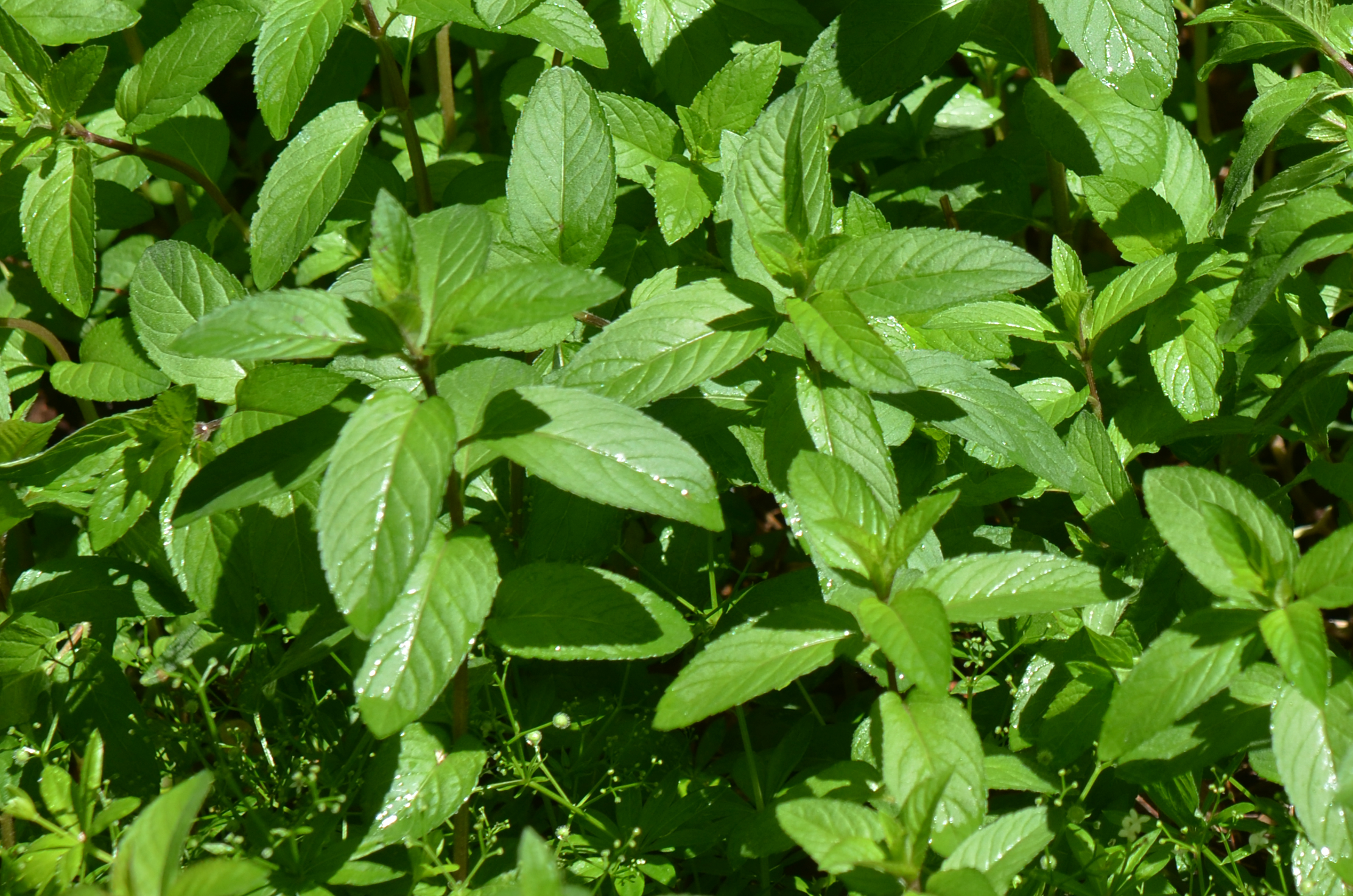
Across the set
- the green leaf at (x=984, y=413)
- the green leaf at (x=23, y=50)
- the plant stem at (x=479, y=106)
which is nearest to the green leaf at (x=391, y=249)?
the green leaf at (x=984, y=413)

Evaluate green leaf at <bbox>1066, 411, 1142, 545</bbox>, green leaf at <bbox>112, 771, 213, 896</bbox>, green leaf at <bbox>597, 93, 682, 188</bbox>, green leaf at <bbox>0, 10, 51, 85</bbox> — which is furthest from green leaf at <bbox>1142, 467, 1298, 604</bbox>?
green leaf at <bbox>0, 10, 51, 85</bbox>

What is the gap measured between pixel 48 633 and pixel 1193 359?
83.5 inches

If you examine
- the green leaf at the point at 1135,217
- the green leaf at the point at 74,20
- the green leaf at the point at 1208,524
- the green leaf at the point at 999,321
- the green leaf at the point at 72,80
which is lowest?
the green leaf at the point at 1208,524

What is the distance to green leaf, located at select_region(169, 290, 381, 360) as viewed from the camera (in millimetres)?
1281

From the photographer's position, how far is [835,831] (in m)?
1.44

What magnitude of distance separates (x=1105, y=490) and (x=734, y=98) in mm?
973

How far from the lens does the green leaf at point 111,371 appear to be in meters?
2.04

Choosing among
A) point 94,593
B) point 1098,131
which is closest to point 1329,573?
point 1098,131

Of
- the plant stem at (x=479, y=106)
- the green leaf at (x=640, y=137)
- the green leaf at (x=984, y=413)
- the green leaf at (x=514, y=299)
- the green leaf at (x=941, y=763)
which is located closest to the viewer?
the green leaf at (x=514, y=299)

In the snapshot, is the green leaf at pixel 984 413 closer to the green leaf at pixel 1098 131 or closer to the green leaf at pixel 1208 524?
the green leaf at pixel 1208 524

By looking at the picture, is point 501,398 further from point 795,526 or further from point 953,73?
point 953,73

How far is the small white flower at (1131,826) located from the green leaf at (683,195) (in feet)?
3.93

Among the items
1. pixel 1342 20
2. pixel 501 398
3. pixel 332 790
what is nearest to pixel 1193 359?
pixel 1342 20

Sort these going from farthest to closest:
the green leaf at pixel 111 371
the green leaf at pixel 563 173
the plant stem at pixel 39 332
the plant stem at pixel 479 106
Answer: the plant stem at pixel 479 106 < the plant stem at pixel 39 332 < the green leaf at pixel 111 371 < the green leaf at pixel 563 173
